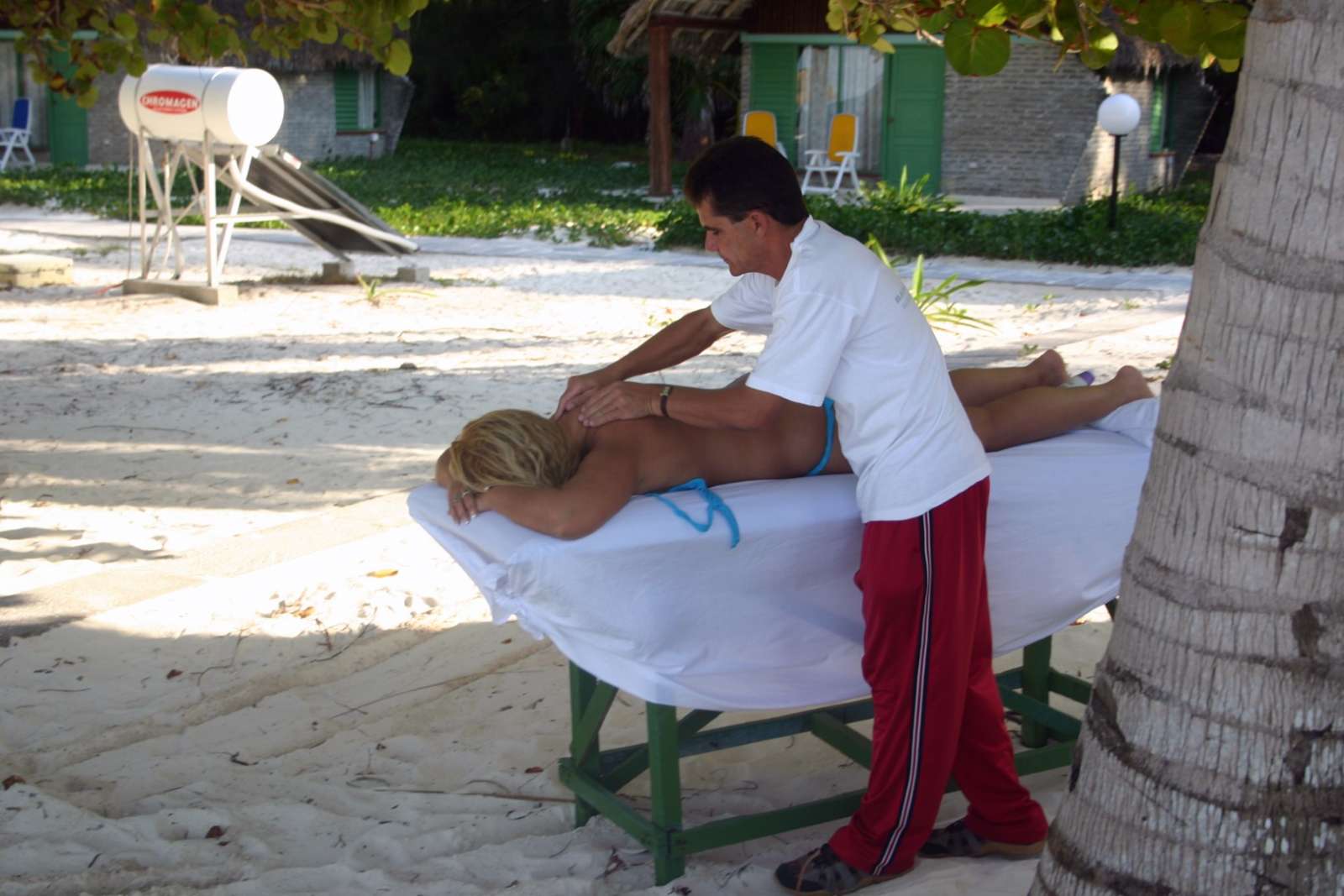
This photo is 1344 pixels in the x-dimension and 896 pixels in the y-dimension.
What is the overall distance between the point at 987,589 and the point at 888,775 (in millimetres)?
541

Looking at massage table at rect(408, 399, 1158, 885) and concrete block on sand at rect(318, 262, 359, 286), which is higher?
massage table at rect(408, 399, 1158, 885)

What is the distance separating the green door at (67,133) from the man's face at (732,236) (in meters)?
22.3

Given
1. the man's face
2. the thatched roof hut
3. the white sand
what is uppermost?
the thatched roof hut

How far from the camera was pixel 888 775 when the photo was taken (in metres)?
2.90

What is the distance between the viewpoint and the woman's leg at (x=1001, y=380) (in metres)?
3.74

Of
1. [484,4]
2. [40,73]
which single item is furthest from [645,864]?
[484,4]

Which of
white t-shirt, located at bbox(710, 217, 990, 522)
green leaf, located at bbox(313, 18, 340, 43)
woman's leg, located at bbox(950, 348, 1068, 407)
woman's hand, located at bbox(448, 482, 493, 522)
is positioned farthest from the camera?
green leaf, located at bbox(313, 18, 340, 43)

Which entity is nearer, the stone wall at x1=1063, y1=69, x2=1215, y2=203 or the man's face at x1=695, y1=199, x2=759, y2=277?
the man's face at x1=695, y1=199, x2=759, y2=277

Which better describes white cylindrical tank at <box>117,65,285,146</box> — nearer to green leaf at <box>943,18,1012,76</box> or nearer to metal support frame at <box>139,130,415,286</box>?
metal support frame at <box>139,130,415,286</box>

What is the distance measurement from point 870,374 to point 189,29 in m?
3.01

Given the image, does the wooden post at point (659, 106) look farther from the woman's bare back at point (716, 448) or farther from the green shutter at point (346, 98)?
the woman's bare back at point (716, 448)

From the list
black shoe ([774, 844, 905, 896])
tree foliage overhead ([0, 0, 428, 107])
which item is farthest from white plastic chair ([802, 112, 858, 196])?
black shoe ([774, 844, 905, 896])

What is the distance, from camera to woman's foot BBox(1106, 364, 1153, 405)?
366 cm

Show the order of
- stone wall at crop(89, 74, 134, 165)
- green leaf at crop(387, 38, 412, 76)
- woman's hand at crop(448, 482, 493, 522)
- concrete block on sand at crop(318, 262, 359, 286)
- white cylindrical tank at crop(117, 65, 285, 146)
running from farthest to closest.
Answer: stone wall at crop(89, 74, 134, 165), concrete block on sand at crop(318, 262, 359, 286), white cylindrical tank at crop(117, 65, 285, 146), green leaf at crop(387, 38, 412, 76), woman's hand at crop(448, 482, 493, 522)
